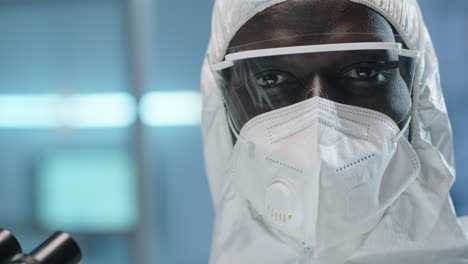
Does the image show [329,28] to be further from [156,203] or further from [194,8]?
[156,203]

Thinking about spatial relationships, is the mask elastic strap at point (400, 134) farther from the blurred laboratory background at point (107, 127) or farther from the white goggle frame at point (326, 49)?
the blurred laboratory background at point (107, 127)

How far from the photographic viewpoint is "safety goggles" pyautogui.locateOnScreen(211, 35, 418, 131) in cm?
93

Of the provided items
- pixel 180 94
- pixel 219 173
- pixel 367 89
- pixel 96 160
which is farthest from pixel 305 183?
pixel 96 160

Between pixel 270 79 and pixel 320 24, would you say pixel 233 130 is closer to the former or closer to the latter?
pixel 270 79

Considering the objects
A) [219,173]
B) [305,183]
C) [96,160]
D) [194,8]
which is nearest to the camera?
[305,183]

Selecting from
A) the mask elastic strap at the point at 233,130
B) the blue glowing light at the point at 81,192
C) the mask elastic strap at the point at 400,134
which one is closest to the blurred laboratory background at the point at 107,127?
the blue glowing light at the point at 81,192

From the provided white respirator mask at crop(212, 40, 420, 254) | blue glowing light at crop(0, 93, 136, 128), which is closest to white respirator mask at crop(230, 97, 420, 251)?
white respirator mask at crop(212, 40, 420, 254)

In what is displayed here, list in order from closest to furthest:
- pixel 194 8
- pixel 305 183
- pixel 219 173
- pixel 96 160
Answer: pixel 305 183 < pixel 219 173 < pixel 194 8 < pixel 96 160

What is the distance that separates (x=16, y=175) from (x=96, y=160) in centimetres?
48

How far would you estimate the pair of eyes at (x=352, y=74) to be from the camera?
0.94 m

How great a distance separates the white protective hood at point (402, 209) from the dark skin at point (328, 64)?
4 centimetres

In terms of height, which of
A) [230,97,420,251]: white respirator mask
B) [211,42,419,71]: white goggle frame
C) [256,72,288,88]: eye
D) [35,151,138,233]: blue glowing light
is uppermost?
[211,42,419,71]: white goggle frame

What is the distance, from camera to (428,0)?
60.9 inches

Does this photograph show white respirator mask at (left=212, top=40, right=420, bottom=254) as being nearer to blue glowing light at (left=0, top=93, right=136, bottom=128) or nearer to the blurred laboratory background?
the blurred laboratory background
